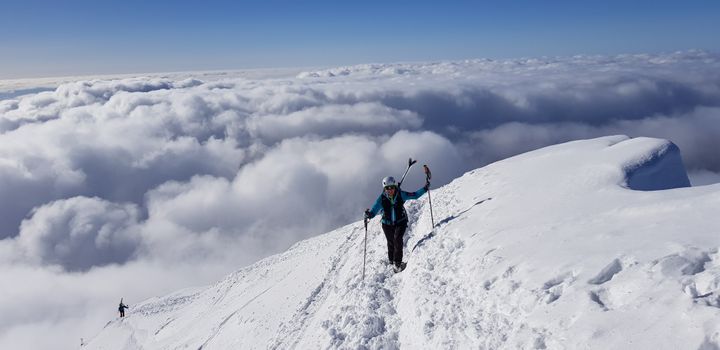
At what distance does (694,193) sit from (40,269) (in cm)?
22251

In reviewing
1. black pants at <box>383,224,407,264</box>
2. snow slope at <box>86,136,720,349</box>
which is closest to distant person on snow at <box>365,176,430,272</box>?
black pants at <box>383,224,407,264</box>

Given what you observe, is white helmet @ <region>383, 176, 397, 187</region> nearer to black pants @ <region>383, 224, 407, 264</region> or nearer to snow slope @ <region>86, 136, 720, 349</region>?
black pants @ <region>383, 224, 407, 264</region>

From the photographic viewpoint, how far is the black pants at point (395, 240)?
36.9ft

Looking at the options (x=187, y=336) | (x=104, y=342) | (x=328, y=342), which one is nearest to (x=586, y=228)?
(x=328, y=342)

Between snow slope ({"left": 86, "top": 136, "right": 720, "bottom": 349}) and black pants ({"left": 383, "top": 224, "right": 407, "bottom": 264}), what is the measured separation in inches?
18.0

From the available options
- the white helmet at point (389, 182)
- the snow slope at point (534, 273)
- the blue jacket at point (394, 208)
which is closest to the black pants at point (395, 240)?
the blue jacket at point (394, 208)

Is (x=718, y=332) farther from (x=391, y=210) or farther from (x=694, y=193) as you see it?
(x=391, y=210)

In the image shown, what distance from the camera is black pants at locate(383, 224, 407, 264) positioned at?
11.2 metres

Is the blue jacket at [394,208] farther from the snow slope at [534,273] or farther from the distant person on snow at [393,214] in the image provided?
the snow slope at [534,273]

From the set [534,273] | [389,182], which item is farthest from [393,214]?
[534,273]

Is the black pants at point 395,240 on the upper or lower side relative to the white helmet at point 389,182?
lower

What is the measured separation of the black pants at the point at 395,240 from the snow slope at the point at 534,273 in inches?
18.0

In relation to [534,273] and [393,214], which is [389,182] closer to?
[393,214]

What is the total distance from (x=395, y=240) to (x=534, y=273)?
15.9 feet
